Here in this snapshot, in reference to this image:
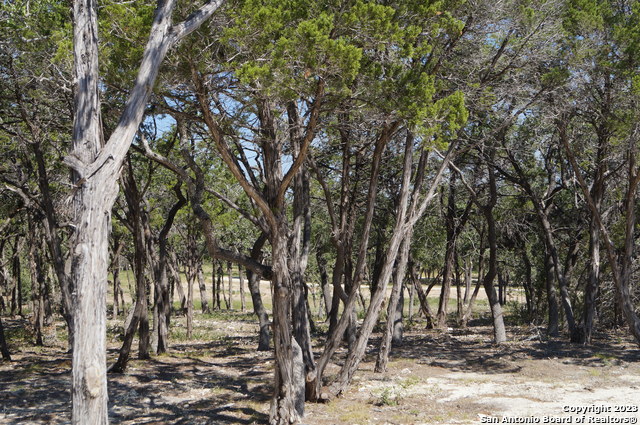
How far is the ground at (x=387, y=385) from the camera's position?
360 inches

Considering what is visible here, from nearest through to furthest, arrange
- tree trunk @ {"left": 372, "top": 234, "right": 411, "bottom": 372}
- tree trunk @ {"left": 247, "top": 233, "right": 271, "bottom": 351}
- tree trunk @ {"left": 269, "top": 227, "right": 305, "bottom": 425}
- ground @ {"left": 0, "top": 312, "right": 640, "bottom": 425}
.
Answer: tree trunk @ {"left": 269, "top": 227, "right": 305, "bottom": 425} → ground @ {"left": 0, "top": 312, "right": 640, "bottom": 425} → tree trunk @ {"left": 372, "top": 234, "right": 411, "bottom": 372} → tree trunk @ {"left": 247, "top": 233, "right": 271, "bottom": 351}

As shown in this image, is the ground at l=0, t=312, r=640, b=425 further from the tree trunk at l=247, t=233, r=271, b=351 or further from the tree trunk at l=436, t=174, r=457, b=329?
the tree trunk at l=436, t=174, r=457, b=329

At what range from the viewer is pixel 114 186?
5699mm

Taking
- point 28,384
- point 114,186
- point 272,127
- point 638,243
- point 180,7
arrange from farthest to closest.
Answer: point 638,243 → point 28,384 → point 272,127 → point 180,7 → point 114,186

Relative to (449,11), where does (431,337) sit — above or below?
below

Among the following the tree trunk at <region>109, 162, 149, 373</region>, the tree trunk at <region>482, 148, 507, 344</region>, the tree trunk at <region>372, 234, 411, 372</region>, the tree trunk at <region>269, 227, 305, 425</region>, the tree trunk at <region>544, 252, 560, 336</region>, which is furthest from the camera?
the tree trunk at <region>544, 252, 560, 336</region>

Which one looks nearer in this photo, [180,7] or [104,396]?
[104,396]

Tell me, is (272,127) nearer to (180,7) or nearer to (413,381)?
(180,7)

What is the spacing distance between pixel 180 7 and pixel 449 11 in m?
4.46

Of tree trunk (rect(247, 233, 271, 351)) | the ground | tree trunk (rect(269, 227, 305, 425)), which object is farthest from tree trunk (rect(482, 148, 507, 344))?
tree trunk (rect(269, 227, 305, 425))

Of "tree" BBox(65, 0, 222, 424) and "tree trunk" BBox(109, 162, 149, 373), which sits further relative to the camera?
"tree trunk" BBox(109, 162, 149, 373)

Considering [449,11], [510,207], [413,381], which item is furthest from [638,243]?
[449,11]

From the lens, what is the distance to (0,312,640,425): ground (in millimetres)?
9141

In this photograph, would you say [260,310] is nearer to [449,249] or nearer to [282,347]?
[449,249]
